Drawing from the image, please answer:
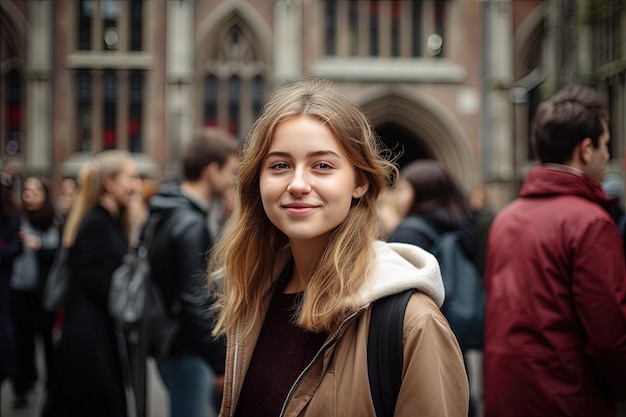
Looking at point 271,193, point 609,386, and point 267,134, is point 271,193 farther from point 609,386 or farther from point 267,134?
point 609,386

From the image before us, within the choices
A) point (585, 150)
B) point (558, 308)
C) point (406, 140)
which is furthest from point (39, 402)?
point (406, 140)

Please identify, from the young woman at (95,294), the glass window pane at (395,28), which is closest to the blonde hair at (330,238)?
the young woman at (95,294)

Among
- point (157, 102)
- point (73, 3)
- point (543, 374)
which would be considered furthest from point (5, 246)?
point (73, 3)

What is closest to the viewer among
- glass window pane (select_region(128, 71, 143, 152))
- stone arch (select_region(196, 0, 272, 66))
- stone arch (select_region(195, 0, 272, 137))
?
stone arch (select_region(196, 0, 272, 66))

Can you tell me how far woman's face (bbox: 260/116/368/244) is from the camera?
157 centimetres

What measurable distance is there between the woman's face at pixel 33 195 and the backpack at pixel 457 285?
3.67 m

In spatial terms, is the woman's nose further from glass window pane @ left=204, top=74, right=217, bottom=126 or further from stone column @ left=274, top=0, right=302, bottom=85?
glass window pane @ left=204, top=74, right=217, bottom=126

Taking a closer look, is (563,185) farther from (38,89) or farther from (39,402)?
(38,89)

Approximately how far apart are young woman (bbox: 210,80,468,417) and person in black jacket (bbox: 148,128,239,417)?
61.5 inches

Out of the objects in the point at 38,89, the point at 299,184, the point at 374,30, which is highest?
the point at 374,30

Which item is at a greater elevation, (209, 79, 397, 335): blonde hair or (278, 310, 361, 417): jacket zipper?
(209, 79, 397, 335): blonde hair

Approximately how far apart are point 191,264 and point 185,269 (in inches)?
1.5

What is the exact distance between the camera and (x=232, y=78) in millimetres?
16719

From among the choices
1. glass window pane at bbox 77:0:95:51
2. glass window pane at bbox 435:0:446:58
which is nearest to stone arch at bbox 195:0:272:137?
glass window pane at bbox 77:0:95:51
